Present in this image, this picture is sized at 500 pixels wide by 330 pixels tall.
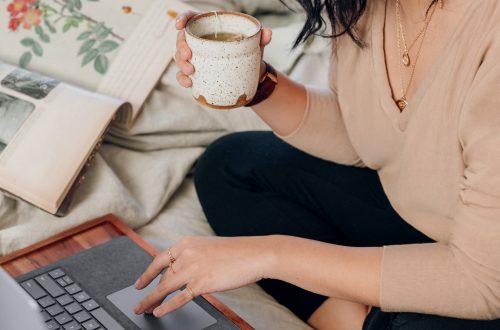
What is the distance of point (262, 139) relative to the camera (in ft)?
4.55

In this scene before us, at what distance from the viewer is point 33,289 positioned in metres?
1.01

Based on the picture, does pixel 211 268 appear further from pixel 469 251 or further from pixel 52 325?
pixel 469 251

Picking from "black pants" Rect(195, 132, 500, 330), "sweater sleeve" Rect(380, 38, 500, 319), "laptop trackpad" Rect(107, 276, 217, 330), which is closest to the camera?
"sweater sleeve" Rect(380, 38, 500, 319)

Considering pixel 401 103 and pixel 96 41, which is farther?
pixel 96 41

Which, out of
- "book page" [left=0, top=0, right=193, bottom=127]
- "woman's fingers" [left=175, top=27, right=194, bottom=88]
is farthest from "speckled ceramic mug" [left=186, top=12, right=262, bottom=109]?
"book page" [left=0, top=0, right=193, bottom=127]

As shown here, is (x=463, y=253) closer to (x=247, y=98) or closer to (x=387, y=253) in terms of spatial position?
(x=387, y=253)

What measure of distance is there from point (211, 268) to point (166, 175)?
432 millimetres

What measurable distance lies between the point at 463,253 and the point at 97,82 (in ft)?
2.54

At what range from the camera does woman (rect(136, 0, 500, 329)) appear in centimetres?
91

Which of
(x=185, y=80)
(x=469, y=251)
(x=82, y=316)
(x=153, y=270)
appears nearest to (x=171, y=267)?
(x=153, y=270)

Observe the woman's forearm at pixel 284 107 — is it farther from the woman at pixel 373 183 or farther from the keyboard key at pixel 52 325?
the keyboard key at pixel 52 325

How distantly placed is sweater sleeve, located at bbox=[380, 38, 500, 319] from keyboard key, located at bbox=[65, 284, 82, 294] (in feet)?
1.31

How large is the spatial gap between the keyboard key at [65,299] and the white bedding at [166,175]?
18 centimetres

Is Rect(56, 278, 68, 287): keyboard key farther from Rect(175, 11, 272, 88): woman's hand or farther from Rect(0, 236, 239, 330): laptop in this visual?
Rect(175, 11, 272, 88): woman's hand
